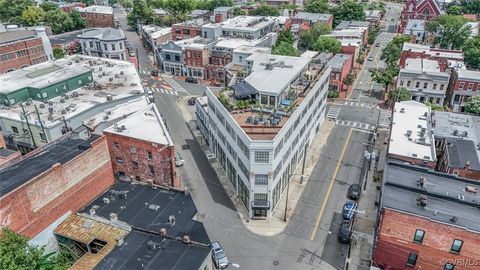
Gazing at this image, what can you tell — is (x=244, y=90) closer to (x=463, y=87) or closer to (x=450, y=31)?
(x=463, y=87)

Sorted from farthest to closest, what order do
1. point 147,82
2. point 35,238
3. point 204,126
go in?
point 147,82
point 204,126
point 35,238

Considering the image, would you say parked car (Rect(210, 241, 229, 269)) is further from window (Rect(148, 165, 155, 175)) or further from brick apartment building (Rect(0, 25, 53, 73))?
brick apartment building (Rect(0, 25, 53, 73))

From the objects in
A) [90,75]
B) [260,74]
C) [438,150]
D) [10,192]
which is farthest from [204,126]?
[438,150]

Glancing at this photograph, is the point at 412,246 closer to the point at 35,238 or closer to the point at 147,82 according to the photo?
the point at 35,238

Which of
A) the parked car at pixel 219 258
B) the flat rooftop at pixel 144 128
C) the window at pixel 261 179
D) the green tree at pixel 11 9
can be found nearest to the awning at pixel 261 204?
the window at pixel 261 179

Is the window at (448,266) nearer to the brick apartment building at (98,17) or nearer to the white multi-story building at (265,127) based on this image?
the white multi-story building at (265,127)

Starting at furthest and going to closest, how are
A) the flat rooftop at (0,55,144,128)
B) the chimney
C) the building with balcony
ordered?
the building with balcony < the flat rooftop at (0,55,144,128) < the chimney

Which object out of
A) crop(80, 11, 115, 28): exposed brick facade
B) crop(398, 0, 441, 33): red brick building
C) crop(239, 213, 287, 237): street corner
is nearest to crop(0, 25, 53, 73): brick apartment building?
crop(80, 11, 115, 28): exposed brick facade

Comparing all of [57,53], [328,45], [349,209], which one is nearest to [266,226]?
[349,209]
